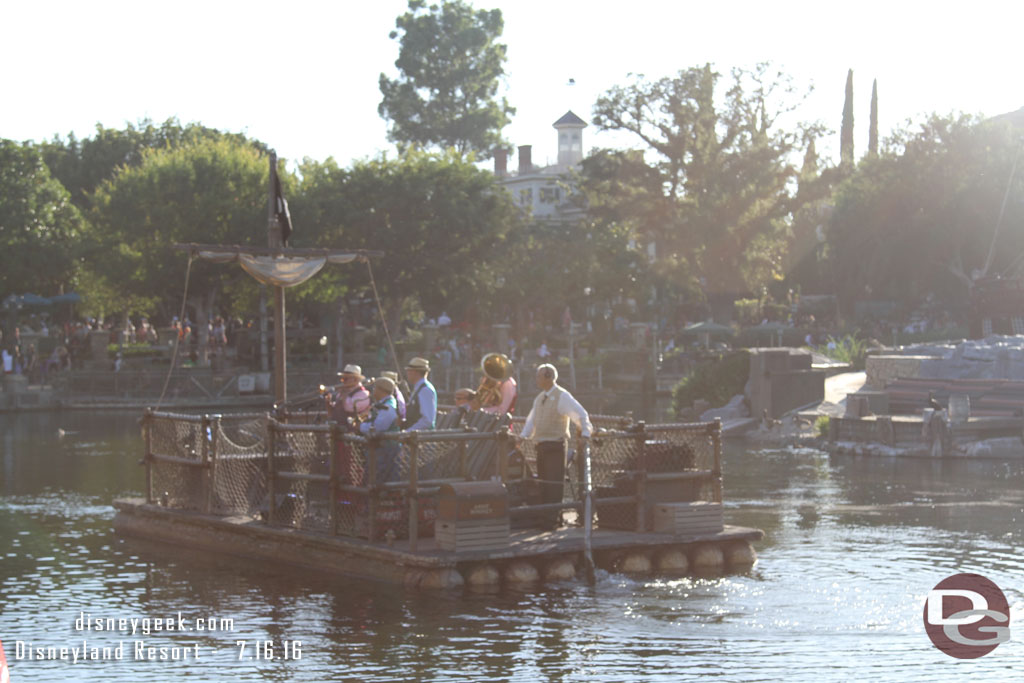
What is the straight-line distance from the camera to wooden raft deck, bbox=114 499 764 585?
15.6 metres

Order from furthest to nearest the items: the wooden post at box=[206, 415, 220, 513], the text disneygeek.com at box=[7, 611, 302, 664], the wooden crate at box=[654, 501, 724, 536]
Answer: the wooden post at box=[206, 415, 220, 513] < the wooden crate at box=[654, 501, 724, 536] < the text disneygeek.com at box=[7, 611, 302, 664]

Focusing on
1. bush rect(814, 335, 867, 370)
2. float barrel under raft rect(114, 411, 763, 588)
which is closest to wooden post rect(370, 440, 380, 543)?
float barrel under raft rect(114, 411, 763, 588)

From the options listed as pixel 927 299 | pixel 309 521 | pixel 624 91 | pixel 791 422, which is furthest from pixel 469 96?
pixel 309 521

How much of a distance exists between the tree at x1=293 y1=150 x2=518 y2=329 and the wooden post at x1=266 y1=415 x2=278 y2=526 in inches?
1639

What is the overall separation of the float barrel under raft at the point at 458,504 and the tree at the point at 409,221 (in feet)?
136

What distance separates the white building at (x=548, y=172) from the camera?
346ft

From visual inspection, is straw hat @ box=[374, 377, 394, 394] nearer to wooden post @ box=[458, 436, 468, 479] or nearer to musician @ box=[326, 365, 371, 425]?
musician @ box=[326, 365, 371, 425]

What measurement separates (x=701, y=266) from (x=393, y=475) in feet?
198

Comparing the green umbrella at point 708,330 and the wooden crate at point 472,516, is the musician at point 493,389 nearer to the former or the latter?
the wooden crate at point 472,516

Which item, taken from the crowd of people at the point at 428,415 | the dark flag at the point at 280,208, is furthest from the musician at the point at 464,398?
the dark flag at the point at 280,208

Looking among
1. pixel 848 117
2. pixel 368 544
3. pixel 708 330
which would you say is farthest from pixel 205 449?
pixel 848 117

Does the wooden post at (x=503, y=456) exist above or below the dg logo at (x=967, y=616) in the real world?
above

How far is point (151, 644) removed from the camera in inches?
551

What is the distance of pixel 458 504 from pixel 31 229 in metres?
54.0
